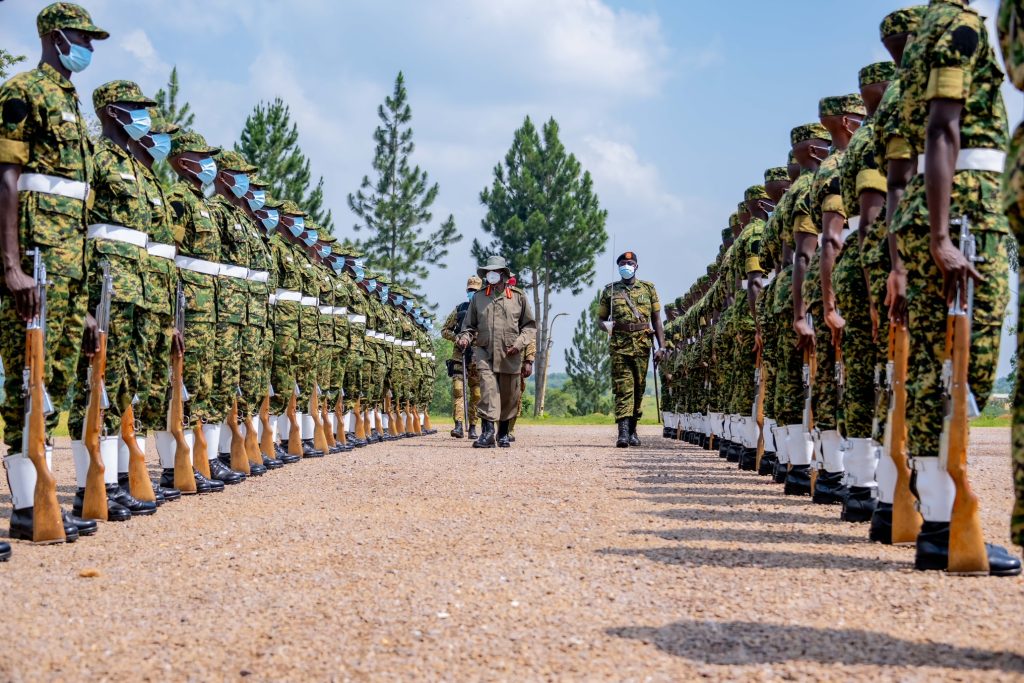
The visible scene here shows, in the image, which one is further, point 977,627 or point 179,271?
point 179,271

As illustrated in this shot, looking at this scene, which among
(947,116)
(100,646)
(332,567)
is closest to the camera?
(100,646)

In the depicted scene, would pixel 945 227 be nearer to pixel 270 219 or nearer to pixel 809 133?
pixel 809 133

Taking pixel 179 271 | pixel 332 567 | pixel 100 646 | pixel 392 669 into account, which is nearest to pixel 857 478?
pixel 332 567

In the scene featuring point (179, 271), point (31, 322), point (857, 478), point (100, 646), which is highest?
point (179, 271)

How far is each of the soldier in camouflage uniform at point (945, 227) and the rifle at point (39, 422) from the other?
13.1 ft

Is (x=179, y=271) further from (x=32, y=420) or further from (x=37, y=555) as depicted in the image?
(x=37, y=555)

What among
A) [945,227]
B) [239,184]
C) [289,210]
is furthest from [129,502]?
[289,210]

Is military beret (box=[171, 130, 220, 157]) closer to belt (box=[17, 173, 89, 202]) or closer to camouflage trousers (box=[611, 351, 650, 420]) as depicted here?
belt (box=[17, 173, 89, 202])

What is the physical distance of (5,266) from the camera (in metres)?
5.32

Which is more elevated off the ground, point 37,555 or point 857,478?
point 857,478

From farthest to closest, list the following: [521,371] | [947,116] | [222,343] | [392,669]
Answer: [521,371] → [222,343] → [947,116] → [392,669]

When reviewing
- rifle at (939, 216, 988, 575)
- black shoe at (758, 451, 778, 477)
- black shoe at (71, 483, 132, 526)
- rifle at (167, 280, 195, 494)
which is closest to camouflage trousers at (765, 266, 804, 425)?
black shoe at (758, 451, 778, 477)

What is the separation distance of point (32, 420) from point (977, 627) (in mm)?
4293

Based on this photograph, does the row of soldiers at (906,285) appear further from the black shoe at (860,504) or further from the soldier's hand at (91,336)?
the soldier's hand at (91,336)
